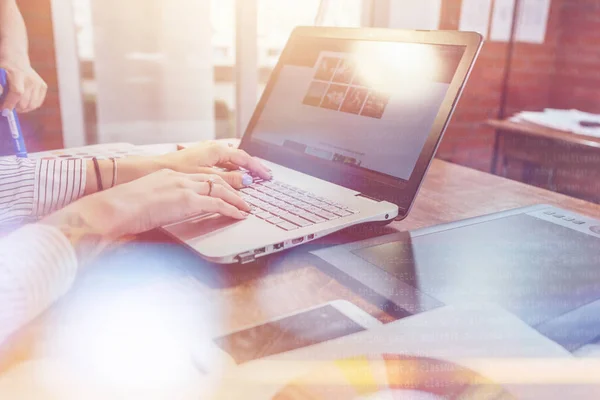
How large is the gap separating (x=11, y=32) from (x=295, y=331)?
114cm

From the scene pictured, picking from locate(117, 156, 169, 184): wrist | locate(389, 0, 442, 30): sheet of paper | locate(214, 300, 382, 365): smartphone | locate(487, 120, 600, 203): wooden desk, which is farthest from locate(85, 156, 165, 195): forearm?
locate(389, 0, 442, 30): sheet of paper

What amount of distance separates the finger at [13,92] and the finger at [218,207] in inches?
22.5

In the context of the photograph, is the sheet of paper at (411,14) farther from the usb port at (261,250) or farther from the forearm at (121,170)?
→ the usb port at (261,250)

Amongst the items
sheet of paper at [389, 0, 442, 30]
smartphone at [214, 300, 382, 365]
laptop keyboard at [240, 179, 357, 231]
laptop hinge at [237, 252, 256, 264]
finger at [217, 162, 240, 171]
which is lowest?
smartphone at [214, 300, 382, 365]

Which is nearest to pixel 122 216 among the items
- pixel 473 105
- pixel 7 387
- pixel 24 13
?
pixel 7 387

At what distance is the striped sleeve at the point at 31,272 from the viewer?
50 cm

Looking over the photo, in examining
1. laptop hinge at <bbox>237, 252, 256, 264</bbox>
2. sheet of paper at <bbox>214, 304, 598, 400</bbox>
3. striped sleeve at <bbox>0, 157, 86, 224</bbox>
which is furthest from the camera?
striped sleeve at <bbox>0, 157, 86, 224</bbox>

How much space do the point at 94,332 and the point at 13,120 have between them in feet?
2.33

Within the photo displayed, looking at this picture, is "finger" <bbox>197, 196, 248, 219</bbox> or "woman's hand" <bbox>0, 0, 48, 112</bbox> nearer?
"finger" <bbox>197, 196, 248, 219</bbox>

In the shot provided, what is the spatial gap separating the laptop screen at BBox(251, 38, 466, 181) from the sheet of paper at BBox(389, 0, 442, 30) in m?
1.28

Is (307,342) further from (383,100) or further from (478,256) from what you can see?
(383,100)

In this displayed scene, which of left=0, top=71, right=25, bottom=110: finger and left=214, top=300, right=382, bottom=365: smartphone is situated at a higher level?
left=0, top=71, right=25, bottom=110: finger

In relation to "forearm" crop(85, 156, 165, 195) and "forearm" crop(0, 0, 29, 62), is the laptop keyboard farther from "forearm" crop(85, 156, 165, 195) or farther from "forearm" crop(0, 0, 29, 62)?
"forearm" crop(0, 0, 29, 62)

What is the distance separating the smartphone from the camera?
1.59 ft
